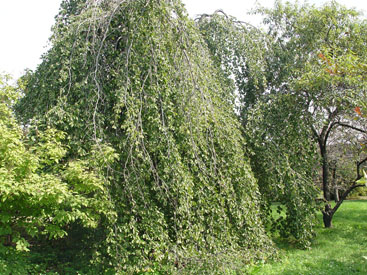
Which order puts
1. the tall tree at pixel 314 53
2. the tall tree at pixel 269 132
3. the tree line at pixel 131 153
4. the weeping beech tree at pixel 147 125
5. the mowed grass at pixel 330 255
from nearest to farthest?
1. the tree line at pixel 131 153
2. the weeping beech tree at pixel 147 125
3. the mowed grass at pixel 330 255
4. the tall tree at pixel 269 132
5. the tall tree at pixel 314 53

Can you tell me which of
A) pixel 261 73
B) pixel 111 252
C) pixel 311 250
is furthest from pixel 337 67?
pixel 111 252

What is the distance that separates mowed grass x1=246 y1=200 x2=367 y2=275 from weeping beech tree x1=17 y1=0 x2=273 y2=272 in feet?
1.34

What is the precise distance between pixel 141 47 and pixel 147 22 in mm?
312

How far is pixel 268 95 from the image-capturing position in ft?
18.5

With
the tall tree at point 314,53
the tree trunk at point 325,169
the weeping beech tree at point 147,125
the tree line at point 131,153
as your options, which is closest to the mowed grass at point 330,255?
the tree line at point 131,153

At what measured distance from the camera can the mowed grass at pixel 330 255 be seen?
4.20 m

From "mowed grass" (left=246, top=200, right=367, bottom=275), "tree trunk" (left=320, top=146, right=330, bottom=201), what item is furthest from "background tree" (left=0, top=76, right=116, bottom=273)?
Answer: "tree trunk" (left=320, top=146, right=330, bottom=201)

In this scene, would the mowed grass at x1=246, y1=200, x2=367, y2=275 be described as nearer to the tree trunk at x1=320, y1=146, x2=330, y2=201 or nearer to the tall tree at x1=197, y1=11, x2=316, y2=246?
the tall tree at x1=197, y1=11, x2=316, y2=246

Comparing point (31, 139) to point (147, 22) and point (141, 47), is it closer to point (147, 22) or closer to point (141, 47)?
point (141, 47)

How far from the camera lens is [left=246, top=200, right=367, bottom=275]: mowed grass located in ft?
13.8

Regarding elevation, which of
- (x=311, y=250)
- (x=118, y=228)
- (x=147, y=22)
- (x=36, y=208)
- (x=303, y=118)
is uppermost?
(x=147, y=22)

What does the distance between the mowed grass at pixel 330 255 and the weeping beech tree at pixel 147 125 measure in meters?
0.41

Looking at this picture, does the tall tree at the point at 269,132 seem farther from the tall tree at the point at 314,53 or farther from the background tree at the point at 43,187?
the background tree at the point at 43,187

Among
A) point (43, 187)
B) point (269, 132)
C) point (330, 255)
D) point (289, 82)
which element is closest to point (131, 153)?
point (43, 187)
